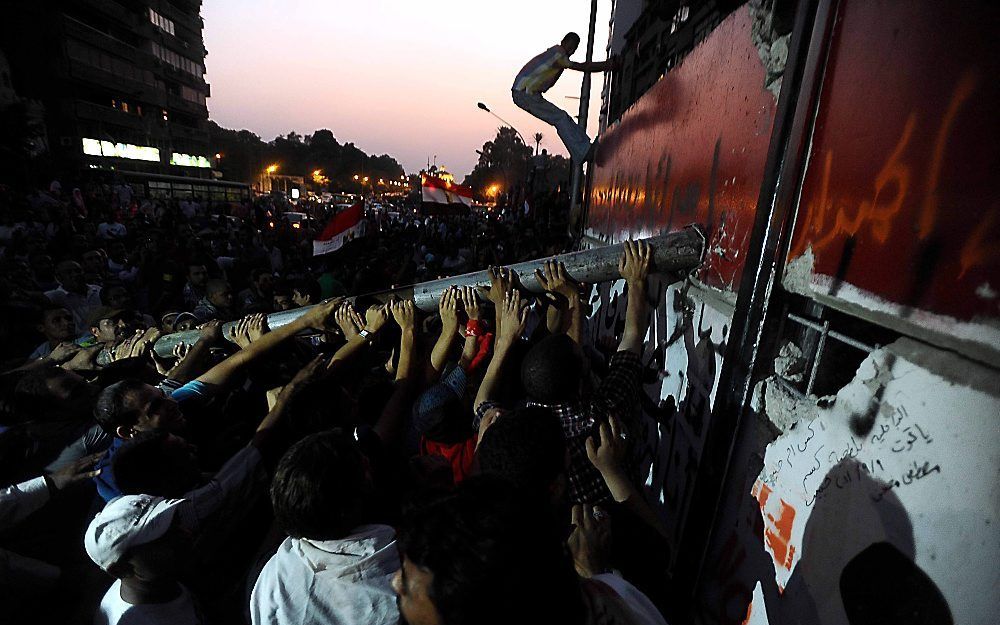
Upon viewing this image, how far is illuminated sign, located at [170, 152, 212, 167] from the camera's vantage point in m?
54.1

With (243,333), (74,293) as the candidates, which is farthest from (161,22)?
(243,333)

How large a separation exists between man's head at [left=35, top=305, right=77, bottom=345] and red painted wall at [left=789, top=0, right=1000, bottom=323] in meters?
5.41

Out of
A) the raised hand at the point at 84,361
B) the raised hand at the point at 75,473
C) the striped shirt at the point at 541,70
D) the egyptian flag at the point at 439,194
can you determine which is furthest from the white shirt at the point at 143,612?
the egyptian flag at the point at 439,194

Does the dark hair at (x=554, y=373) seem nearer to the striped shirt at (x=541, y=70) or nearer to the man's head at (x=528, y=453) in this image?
the man's head at (x=528, y=453)

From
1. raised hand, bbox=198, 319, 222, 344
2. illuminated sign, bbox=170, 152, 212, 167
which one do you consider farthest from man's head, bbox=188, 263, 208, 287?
illuminated sign, bbox=170, 152, 212, 167

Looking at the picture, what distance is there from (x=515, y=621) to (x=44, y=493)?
2.82 metres

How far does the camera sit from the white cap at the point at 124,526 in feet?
5.97

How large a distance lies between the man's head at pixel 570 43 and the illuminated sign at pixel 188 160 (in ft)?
197

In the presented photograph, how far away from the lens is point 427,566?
3.37 ft

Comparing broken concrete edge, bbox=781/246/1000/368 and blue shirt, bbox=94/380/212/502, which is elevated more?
broken concrete edge, bbox=781/246/1000/368

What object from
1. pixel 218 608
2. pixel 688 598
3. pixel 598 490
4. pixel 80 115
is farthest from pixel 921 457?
pixel 80 115

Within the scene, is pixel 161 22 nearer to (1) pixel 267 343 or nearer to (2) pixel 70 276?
(2) pixel 70 276

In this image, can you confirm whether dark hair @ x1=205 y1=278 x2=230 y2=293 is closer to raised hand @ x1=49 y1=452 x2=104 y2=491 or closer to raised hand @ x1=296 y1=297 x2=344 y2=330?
raised hand @ x1=296 y1=297 x2=344 y2=330

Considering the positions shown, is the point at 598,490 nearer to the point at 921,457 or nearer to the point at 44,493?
the point at 921,457
